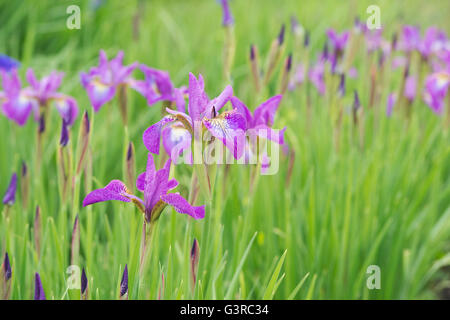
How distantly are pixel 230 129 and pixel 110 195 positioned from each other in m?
0.20

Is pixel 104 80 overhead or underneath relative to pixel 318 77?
underneath

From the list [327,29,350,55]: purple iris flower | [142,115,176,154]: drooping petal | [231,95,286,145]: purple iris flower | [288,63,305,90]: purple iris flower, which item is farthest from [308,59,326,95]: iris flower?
[142,115,176,154]: drooping petal

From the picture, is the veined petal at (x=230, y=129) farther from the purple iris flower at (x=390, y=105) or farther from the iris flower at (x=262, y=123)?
the purple iris flower at (x=390, y=105)

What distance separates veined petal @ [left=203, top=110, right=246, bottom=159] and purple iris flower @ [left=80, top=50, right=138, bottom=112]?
0.54 m

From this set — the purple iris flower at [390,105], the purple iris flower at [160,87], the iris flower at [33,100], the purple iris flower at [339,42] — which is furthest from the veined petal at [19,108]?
the purple iris flower at [390,105]

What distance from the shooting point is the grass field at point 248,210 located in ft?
3.35

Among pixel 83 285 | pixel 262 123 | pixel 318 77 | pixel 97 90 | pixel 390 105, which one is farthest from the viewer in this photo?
pixel 318 77

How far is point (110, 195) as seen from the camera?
0.73 meters

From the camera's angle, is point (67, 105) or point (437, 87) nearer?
point (67, 105)

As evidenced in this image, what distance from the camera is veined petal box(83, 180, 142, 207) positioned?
71cm

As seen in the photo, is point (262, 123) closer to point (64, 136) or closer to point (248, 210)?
point (248, 210)

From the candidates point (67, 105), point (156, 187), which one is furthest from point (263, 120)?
point (67, 105)

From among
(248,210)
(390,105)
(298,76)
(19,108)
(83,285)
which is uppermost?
(298,76)
